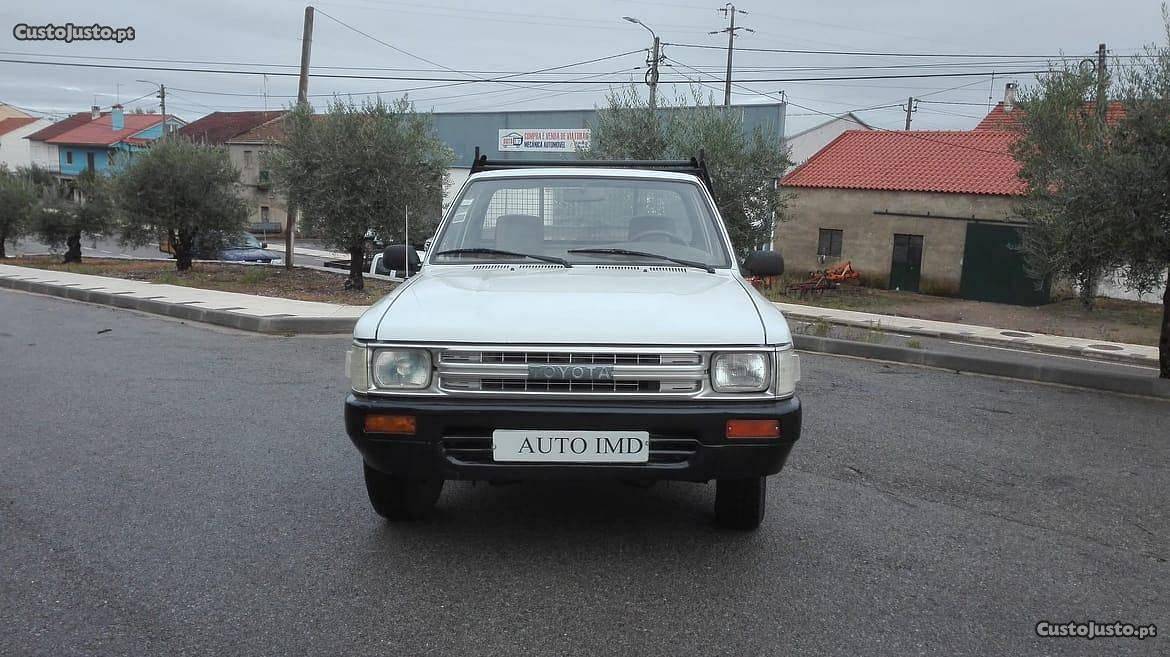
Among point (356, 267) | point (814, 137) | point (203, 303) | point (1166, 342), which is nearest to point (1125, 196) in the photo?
point (1166, 342)

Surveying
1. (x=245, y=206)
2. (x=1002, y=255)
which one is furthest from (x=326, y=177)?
(x=1002, y=255)

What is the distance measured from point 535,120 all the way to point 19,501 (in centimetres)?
4696

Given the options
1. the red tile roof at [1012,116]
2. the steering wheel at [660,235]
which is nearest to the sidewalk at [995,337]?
the red tile roof at [1012,116]

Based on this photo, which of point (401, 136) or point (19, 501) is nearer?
point (19, 501)

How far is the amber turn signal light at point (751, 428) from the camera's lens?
11.4ft

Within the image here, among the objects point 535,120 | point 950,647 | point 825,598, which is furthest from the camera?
point 535,120

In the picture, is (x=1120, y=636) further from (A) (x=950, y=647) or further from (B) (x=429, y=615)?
(B) (x=429, y=615)

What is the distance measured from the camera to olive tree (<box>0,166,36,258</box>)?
26.8 meters

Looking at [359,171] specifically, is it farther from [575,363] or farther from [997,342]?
[575,363]

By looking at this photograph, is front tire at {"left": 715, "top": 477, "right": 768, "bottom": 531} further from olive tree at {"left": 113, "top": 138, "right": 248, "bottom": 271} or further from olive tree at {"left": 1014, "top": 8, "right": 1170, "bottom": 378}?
olive tree at {"left": 113, "top": 138, "right": 248, "bottom": 271}

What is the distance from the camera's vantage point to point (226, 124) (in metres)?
73.2

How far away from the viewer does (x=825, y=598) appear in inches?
138

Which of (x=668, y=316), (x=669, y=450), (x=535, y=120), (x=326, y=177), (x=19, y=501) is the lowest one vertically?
(x=19, y=501)

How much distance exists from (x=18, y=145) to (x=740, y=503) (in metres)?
97.3
